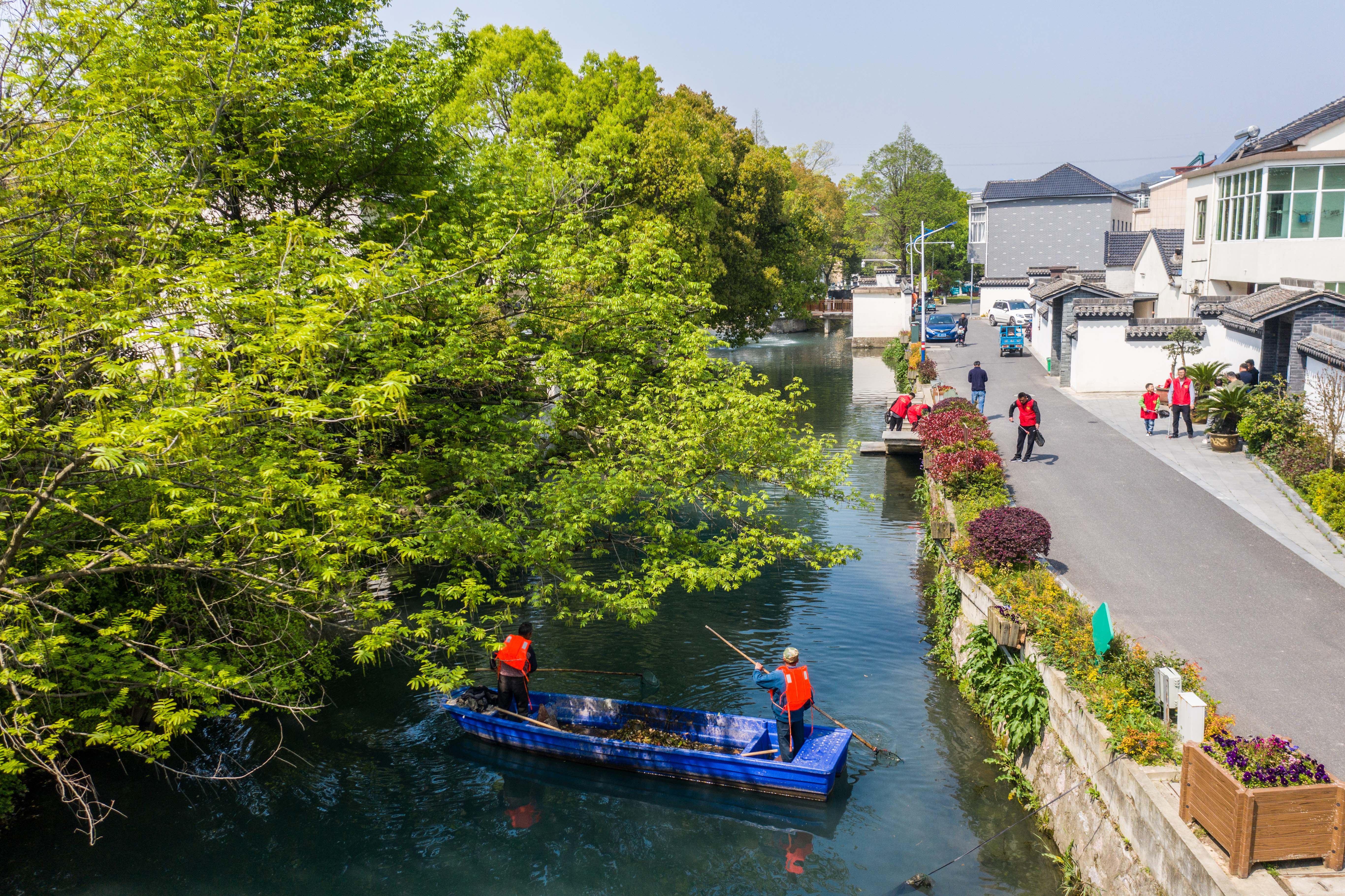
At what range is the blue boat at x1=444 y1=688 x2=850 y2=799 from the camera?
41.0 ft

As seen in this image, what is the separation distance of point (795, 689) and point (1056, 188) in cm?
6894

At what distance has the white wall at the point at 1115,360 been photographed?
1158 inches

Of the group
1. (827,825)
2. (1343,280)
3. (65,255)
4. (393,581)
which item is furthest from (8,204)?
(1343,280)

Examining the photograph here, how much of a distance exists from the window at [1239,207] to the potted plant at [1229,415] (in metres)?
9.18

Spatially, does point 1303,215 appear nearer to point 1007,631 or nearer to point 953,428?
point 953,428

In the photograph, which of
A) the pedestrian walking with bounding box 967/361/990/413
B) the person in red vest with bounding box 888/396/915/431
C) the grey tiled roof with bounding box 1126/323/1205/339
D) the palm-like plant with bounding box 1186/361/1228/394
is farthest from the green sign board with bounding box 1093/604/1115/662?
the grey tiled roof with bounding box 1126/323/1205/339

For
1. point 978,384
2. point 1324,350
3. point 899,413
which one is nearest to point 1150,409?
point 978,384

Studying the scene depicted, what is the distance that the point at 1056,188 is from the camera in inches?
2783

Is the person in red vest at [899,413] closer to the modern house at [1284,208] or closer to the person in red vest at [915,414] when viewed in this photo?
the person in red vest at [915,414]

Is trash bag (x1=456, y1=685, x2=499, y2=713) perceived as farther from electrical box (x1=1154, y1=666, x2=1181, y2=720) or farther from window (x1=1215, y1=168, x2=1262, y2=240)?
window (x1=1215, y1=168, x2=1262, y2=240)

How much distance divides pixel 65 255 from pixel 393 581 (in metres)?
9.04

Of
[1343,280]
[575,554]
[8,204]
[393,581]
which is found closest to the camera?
[8,204]

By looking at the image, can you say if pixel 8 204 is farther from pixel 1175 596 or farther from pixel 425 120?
pixel 1175 596

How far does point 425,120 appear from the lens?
695 inches
